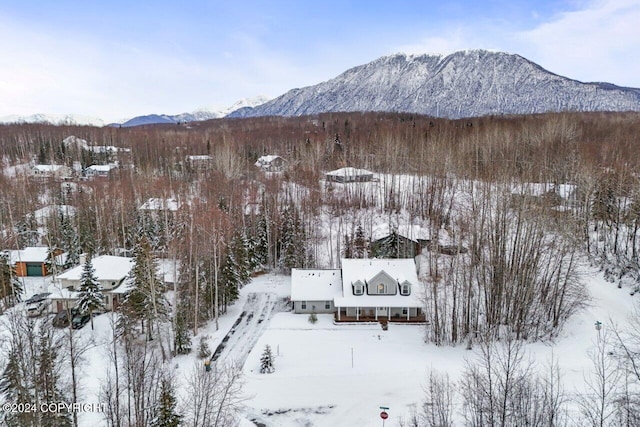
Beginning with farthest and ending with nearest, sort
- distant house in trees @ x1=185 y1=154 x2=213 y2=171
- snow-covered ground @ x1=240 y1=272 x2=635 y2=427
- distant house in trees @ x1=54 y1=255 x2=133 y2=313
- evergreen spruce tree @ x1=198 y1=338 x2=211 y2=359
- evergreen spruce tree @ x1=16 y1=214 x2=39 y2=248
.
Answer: distant house in trees @ x1=185 y1=154 x2=213 y2=171, evergreen spruce tree @ x1=16 y1=214 x2=39 y2=248, distant house in trees @ x1=54 y1=255 x2=133 y2=313, evergreen spruce tree @ x1=198 y1=338 x2=211 y2=359, snow-covered ground @ x1=240 y1=272 x2=635 y2=427

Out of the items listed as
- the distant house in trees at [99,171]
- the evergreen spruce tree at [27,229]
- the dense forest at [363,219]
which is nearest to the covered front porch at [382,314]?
the dense forest at [363,219]

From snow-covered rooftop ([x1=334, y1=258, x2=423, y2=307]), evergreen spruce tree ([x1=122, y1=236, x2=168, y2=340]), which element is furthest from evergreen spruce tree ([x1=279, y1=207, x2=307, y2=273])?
evergreen spruce tree ([x1=122, y1=236, x2=168, y2=340])

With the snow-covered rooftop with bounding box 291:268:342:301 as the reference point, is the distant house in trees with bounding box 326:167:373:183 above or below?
above

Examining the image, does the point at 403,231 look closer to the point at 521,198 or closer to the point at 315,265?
the point at 315,265

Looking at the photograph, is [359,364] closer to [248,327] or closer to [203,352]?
[203,352]

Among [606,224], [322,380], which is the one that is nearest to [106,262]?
[322,380]

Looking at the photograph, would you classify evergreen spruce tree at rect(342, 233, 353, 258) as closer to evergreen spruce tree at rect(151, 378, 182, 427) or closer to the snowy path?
the snowy path

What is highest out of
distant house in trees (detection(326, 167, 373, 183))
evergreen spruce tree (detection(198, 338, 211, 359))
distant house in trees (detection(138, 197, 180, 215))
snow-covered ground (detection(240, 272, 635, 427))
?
distant house in trees (detection(326, 167, 373, 183))
